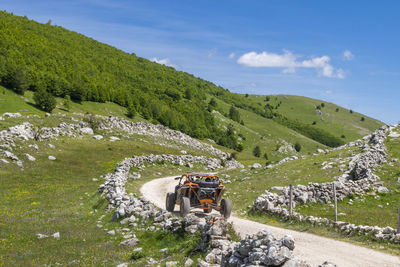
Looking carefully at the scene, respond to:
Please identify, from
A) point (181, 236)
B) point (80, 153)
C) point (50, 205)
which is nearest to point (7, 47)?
point (80, 153)

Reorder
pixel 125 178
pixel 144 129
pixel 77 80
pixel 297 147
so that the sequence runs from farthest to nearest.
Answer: pixel 297 147
pixel 77 80
pixel 144 129
pixel 125 178

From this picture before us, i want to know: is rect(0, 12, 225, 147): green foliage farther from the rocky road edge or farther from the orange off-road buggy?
the orange off-road buggy

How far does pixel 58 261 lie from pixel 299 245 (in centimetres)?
1175

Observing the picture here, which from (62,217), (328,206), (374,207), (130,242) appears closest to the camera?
(130,242)

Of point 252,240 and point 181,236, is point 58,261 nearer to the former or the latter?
point 181,236

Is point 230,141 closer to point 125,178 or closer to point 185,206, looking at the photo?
point 125,178

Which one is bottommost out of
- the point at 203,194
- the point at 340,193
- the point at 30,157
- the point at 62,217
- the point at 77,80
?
the point at 62,217

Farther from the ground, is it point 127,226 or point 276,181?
point 276,181

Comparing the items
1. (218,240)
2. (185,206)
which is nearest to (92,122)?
(185,206)

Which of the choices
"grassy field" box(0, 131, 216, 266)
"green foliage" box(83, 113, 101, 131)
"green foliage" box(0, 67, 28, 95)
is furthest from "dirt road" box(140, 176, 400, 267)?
"green foliage" box(0, 67, 28, 95)

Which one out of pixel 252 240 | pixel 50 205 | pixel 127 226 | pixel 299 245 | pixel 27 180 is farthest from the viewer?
pixel 27 180

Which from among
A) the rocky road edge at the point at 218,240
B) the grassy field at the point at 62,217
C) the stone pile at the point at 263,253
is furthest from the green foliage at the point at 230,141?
the stone pile at the point at 263,253

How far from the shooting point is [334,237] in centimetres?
1619

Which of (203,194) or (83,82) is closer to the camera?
(203,194)
